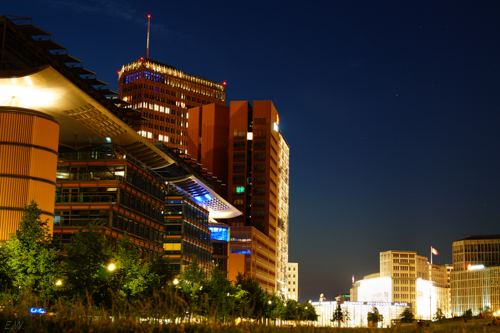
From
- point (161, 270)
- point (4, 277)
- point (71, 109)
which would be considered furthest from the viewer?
point (71, 109)

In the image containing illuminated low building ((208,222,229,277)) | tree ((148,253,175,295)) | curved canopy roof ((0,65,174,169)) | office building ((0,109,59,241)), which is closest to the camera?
office building ((0,109,59,241))

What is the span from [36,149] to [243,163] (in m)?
132

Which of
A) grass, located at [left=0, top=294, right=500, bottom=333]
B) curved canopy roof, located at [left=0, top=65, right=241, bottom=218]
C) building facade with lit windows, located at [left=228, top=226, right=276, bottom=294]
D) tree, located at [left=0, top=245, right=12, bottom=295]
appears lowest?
grass, located at [left=0, top=294, right=500, bottom=333]

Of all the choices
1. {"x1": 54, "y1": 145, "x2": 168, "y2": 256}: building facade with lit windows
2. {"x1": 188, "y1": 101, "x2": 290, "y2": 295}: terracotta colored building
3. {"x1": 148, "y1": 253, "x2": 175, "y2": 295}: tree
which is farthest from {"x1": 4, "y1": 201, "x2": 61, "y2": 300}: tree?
{"x1": 188, "y1": 101, "x2": 290, "y2": 295}: terracotta colored building

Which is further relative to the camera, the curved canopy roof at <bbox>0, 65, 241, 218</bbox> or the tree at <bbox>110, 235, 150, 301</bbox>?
the curved canopy roof at <bbox>0, 65, 241, 218</bbox>

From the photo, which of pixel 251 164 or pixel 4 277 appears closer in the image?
pixel 4 277

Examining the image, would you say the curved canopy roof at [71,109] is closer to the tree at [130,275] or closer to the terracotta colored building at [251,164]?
the tree at [130,275]

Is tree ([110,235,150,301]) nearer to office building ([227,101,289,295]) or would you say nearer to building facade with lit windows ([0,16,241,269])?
building facade with lit windows ([0,16,241,269])

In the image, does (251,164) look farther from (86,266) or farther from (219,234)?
(86,266)

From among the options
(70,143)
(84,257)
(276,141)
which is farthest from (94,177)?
(276,141)

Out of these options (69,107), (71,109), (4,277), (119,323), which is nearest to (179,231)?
(71,109)

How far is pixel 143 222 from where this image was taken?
8288 centimetres

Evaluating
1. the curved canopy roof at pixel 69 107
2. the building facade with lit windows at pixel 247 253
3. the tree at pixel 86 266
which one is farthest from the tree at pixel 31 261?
the building facade with lit windows at pixel 247 253

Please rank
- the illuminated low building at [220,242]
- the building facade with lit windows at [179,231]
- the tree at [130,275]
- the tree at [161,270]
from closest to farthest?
the tree at [130,275]
the tree at [161,270]
the building facade with lit windows at [179,231]
the illuminated low building at [220,242]
